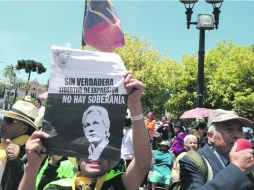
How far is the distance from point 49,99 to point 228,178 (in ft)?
3.79

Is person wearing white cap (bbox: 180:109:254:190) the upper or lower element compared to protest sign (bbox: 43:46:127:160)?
lower

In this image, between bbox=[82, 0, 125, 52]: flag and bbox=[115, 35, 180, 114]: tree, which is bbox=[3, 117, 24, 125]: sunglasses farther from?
bbox=[115, 35, 180, 114]: tree

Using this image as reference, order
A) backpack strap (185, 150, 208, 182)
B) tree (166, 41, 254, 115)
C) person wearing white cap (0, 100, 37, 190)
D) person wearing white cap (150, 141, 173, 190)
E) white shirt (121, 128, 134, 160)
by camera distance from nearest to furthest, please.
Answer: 1. backpack strap (185, 150, 208, 182)
2. person wearing white cap (0, 100, 37, 190)
3. white shirt (121, 128, 134, 160)
4. person wearing white cap (150, 141, 173, 190)
5. tree (166, 41, 254, 115)

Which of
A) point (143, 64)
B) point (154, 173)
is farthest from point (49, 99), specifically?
point (143, 64)

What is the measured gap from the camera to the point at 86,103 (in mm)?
2379

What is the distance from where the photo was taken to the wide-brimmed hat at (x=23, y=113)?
12.2ft

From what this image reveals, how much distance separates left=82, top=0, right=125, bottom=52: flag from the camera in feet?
8.07

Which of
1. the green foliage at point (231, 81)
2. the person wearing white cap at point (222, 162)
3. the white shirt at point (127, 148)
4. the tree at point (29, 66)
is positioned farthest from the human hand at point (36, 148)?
the tree at point (29, 66)

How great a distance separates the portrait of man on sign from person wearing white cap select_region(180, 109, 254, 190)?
0.66 meters

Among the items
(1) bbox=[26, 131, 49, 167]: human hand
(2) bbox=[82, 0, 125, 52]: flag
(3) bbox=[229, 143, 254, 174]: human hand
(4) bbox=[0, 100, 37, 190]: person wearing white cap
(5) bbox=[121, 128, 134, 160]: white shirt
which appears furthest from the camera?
(5) bbox=[121, 128, 134, 160]: white shirt

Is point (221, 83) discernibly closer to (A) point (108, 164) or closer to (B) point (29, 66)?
(A) point (108, 164)

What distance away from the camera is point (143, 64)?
39.8 m

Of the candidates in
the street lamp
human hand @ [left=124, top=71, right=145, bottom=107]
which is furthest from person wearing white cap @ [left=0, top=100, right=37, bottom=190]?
the street lamp

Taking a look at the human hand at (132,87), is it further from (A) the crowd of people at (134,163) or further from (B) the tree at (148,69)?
(B) the tree at (148,69)
